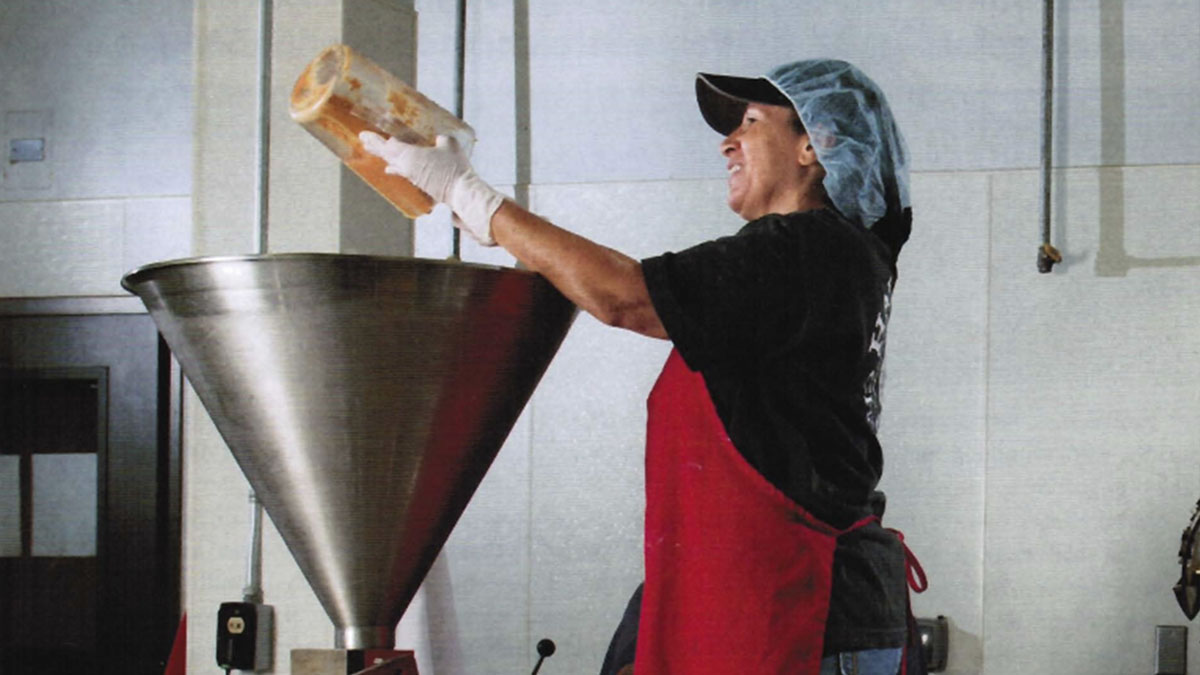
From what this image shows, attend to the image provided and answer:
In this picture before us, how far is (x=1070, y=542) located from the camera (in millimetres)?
2902

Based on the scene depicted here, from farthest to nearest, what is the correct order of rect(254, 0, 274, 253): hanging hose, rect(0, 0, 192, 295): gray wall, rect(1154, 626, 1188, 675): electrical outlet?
rect(0, 0, 192, 295): gray wall < rect(1154, 626, 1188, 675): electrical outlet < rect(254, 0, 274, 253): hanging hose

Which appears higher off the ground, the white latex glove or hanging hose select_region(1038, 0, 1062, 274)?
hanging hose select_region(1038, 0, 1062, 274)

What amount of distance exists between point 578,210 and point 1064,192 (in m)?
1.09

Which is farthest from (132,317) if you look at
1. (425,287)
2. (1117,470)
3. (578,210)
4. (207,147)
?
(1117,470)

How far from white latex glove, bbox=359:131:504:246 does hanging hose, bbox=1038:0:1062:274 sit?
164 centimetres

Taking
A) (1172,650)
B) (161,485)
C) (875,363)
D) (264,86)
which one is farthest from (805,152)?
(161,485)

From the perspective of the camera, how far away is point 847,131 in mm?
1871

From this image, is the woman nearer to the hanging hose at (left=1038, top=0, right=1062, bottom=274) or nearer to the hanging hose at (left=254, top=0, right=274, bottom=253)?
the hanging hose at (left=254, top=0, right=274, bottom=253)

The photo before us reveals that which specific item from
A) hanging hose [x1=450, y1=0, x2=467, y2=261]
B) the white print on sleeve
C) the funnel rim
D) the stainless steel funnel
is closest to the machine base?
the stainless steel funnel

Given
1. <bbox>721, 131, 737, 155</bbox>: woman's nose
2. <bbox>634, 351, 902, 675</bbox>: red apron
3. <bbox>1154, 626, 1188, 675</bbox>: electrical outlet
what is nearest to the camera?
<bbox>634, 351, 902, 675</bbox>: red apron

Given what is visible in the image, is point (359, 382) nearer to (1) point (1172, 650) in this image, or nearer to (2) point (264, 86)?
(2) point (264, 86)

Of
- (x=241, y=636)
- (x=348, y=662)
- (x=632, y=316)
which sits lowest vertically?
(x=241, y=636)

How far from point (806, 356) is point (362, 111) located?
0.64m

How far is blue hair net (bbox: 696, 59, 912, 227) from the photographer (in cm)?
186
